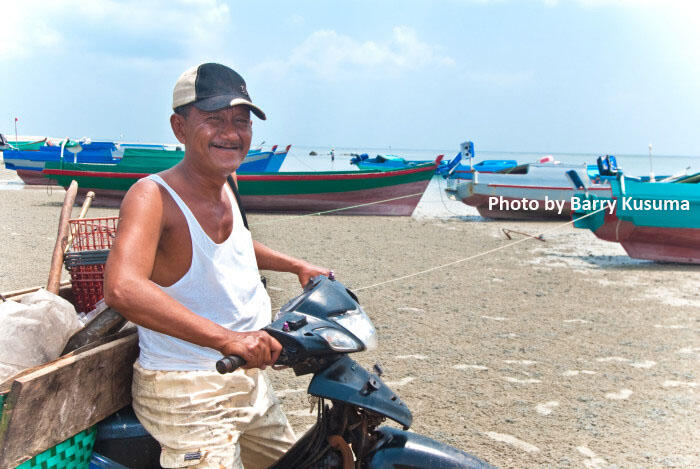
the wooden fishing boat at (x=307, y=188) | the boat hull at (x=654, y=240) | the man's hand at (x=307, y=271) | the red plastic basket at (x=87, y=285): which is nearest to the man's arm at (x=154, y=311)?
the man's hand at (x=307, y=271)

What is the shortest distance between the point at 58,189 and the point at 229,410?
2805 cm

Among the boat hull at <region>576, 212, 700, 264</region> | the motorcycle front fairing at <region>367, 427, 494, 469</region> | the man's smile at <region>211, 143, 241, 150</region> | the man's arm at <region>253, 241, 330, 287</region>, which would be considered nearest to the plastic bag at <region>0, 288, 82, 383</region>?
the man's arm at <region>253, 241, 330, 287</region>

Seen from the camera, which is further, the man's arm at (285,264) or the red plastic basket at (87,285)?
the red plastic basket at (87,285)

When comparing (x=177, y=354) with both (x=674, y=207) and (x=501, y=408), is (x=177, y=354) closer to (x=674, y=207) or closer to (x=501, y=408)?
(x=501, y=408)

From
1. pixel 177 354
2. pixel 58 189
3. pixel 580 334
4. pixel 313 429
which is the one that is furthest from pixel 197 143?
pixel 58 189

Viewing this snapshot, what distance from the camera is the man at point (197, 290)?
161cm

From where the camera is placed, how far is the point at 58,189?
87.4 feet

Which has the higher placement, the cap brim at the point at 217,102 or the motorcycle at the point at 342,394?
the cap brim at the point at 217,102

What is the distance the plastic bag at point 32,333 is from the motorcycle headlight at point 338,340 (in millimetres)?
994

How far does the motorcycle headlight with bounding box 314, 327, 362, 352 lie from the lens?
168cm

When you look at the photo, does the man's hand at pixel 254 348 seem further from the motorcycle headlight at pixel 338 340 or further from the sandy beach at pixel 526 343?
the sandy beach at pixel 526 343

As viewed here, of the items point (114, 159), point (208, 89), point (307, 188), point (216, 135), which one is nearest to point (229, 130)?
point (216, 135)

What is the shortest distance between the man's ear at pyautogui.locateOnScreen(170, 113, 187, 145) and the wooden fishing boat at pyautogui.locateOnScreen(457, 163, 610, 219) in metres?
16.8

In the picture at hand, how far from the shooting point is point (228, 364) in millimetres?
1515
